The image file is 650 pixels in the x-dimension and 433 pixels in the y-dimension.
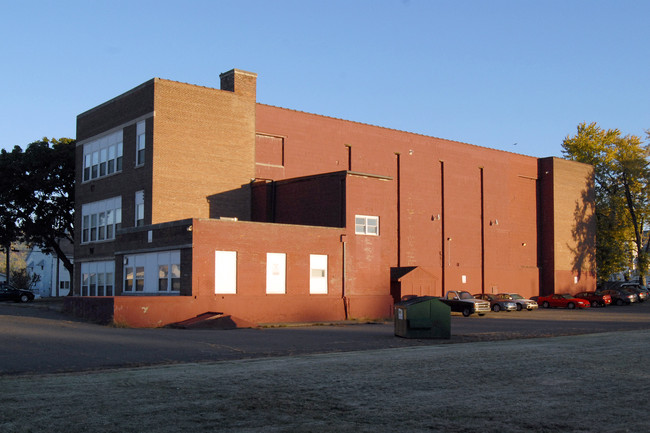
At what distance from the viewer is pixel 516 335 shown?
1013 inches

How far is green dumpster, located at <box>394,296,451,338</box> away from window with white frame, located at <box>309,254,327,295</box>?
11.3m

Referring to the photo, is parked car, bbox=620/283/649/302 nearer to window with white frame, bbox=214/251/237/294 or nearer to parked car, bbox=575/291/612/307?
parked car, bbox=575/291/612/307

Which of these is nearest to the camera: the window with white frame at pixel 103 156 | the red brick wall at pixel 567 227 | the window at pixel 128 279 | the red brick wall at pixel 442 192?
the window at pixel 128 279

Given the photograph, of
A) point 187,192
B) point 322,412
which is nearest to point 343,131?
point 187,192

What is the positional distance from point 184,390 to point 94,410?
2.10m

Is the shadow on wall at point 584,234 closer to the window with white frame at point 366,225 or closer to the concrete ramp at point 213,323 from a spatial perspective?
the window with white frame at point 366,225

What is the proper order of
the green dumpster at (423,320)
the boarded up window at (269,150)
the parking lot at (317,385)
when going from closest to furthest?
the parking lot at (317,385), the green dumpster at (423,320), the boarded up window at (269,150)

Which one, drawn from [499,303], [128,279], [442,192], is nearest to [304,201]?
[128,279]

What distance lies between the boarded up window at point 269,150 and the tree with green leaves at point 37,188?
56.4ft

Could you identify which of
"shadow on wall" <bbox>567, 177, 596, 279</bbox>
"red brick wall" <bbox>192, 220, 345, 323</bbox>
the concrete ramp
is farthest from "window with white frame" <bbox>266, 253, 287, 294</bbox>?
"shadow on wall" <bbox>567, 177, 596, 279</bbox>

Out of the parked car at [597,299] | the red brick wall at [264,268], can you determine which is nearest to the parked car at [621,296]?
the parked car at [597,299]

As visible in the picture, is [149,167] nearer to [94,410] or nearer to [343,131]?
[343,131]

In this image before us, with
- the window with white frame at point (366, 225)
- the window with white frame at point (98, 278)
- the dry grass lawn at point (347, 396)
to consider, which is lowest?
the dry grass lawn at point (347, 396)

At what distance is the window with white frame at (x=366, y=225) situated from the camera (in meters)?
37.4
